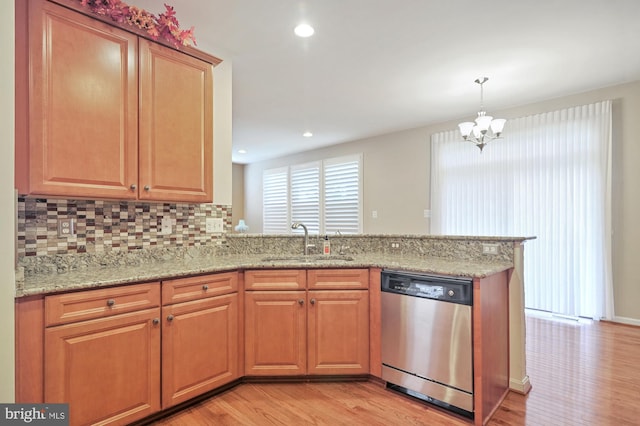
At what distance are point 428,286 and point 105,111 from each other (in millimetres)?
2225

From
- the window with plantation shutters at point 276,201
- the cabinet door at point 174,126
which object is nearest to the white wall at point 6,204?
the cabinet door at point 174,126

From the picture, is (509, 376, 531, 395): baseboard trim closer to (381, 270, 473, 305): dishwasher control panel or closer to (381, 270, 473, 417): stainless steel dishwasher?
(381, 270, 473, 417): stainless steel dishwasher

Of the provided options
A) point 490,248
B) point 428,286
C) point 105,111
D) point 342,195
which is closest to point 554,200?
point 490,248

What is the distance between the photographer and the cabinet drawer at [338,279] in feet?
7.82

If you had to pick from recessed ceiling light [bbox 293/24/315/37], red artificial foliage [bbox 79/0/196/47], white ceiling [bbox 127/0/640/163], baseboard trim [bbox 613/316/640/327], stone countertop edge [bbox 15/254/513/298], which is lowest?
baseboard trim [bbox 613/316/640/327]

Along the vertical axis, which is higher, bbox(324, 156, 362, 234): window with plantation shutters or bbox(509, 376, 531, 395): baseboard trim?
bbox(324, 156, 362, 234): window with plantation shutters

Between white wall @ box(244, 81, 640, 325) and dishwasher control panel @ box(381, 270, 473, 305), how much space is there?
3098mm

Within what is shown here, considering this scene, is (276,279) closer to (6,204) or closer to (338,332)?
(338,332)

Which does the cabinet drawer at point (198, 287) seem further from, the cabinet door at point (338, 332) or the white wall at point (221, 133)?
the white wall at point (221, 133)

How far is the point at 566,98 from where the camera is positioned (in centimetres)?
411

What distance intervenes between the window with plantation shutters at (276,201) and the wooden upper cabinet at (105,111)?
531 centimetres

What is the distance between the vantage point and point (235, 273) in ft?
7.55

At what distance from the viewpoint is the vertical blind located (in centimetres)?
384

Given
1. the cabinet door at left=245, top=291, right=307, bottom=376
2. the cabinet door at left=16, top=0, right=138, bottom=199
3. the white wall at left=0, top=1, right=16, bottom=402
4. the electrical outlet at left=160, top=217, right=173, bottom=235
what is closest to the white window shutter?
the electrical outlet at left=160, top=217, right=173, bottom=235
